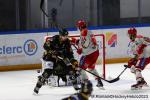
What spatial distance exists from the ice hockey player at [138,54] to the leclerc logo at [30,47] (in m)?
3.79

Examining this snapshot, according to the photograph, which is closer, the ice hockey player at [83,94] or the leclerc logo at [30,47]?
the ice hockey player at [83,94]

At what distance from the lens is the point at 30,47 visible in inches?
456

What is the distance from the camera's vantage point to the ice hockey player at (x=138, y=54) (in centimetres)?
796

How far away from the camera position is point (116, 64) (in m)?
11.5

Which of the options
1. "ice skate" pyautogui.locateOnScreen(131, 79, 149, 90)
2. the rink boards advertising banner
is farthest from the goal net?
the rink boards advertising banner

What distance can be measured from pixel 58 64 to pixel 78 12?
4940 mm

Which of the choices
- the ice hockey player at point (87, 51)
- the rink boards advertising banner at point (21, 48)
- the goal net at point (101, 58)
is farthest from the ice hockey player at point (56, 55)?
the rink boards advertising banner at point (21, 48)

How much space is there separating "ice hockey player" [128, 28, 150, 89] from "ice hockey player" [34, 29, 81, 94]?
2.86ft

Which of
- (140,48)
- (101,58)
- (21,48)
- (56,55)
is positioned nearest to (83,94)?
(56,55)

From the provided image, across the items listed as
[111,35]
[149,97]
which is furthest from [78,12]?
[149,97]

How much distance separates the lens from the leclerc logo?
1152 centimetres

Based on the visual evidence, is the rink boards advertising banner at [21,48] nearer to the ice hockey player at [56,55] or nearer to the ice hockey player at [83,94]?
the ice hockey player at [56,55]

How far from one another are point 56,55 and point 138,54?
3.92 feet

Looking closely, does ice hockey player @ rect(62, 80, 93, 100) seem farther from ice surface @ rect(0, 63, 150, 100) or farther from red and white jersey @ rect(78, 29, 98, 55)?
red and white jersey @ rect(78, 29, 98, 55)
